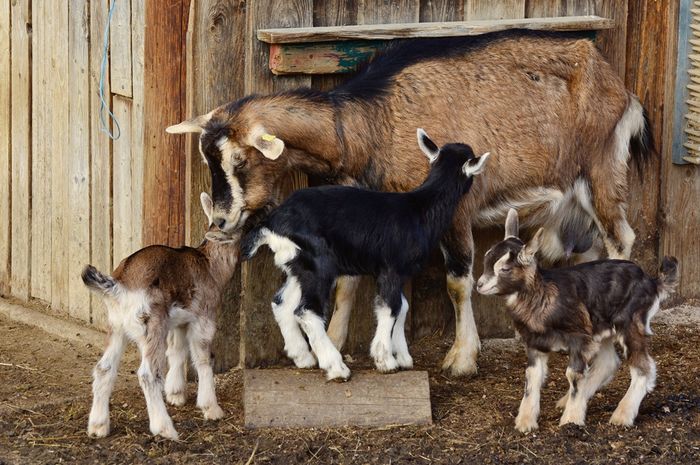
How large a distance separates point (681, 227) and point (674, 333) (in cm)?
77

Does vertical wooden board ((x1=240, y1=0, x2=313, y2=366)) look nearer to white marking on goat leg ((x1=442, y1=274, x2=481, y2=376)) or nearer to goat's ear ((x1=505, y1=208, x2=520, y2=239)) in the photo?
white marking on goat leg ((x1=442, y1=274, x2=481, y2=376))

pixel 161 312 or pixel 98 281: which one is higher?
pixel 98 281

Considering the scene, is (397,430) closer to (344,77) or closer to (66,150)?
(344,77)

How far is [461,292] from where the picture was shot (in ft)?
25.3

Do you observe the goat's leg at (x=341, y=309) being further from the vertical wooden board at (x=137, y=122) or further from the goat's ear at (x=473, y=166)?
the vertical wooden board at (x=137, y=122)

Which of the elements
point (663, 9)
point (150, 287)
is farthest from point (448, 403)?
point (663, 9)

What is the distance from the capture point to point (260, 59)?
7332 millimetres

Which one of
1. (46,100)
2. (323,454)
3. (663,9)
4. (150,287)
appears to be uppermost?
(663,9)

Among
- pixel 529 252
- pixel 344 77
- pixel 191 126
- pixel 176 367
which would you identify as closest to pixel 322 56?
pixel 344 77

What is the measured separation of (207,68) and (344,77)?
0.81 meters

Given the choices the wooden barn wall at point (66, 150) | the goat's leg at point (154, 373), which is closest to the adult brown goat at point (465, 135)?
the goat's leg at point (154, 373)

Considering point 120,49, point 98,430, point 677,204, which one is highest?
point 120,49

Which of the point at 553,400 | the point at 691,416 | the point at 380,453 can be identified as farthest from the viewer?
the point at 553,400

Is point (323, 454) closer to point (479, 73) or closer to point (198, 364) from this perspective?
point (198, 364)
